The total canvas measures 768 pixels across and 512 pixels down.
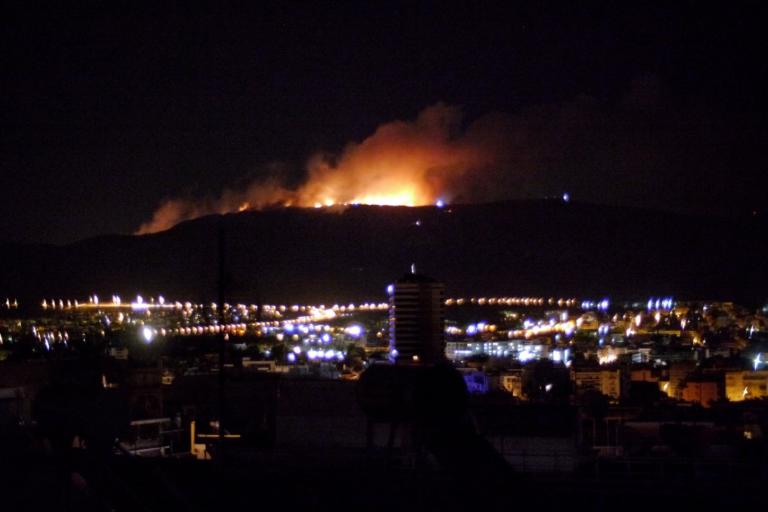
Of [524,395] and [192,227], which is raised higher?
[192,227]

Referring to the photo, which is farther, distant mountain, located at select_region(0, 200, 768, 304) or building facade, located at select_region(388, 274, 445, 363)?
distant mountain, located at select_region(0, 200, 768, 304)

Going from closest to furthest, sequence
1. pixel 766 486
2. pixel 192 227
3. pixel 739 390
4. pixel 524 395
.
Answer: pixel 766 486, pixel 524 395, pixel 739 390, pixel 192 227

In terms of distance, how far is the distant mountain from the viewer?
6233 centimetres

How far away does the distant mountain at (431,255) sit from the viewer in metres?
62.3

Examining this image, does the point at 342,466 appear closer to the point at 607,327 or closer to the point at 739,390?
the point at 739,390

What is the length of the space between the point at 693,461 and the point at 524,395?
1106cm

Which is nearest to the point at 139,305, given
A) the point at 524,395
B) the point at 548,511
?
the point at 524,395

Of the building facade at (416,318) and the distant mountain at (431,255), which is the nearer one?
the building facade at (416,318)

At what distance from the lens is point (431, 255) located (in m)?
79.6

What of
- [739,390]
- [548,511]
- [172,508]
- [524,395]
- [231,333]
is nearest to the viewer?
[548,511]

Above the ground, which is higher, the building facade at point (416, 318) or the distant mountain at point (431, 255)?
the distant mountain at point (431, 255)

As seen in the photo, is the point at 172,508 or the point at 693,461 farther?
the point at 693,461

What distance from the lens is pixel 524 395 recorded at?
19422 millimetres

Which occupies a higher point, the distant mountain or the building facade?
the distant mountain
